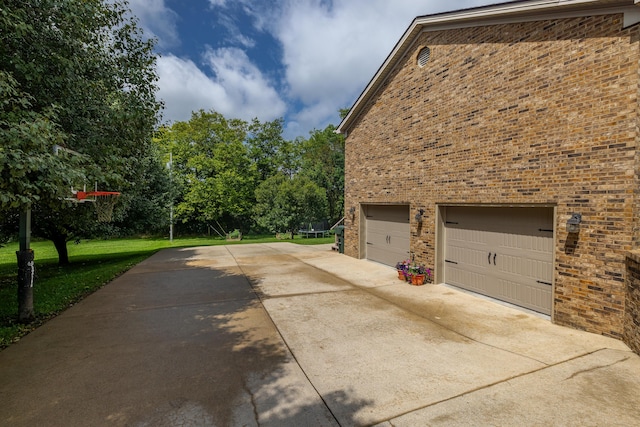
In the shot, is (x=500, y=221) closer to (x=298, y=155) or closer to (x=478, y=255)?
(x=478, y=255)

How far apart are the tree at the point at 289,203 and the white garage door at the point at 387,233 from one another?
12137 mm

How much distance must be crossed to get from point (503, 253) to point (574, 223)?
181 centimetres

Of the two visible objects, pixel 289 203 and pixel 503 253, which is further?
pixel 289 203

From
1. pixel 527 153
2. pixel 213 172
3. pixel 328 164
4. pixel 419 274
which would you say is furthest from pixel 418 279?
pixel 213 172

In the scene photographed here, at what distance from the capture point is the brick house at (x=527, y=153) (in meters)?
4.96

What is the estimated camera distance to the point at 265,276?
31.8 feet

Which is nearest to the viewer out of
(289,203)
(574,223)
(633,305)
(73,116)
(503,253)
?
(633,305)

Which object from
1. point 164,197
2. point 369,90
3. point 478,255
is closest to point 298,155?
point 164,197

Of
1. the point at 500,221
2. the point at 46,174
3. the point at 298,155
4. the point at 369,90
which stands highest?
the point at 298,155

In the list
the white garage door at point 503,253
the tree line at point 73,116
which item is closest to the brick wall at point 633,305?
the white garage door at point 503,253

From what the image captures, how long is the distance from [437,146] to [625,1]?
13.6 ft

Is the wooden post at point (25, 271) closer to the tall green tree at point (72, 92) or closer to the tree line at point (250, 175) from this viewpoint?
the tall green tree at point (72, 92)

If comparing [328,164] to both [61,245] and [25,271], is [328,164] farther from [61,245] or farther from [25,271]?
[25,271]

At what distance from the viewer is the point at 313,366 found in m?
4.07
